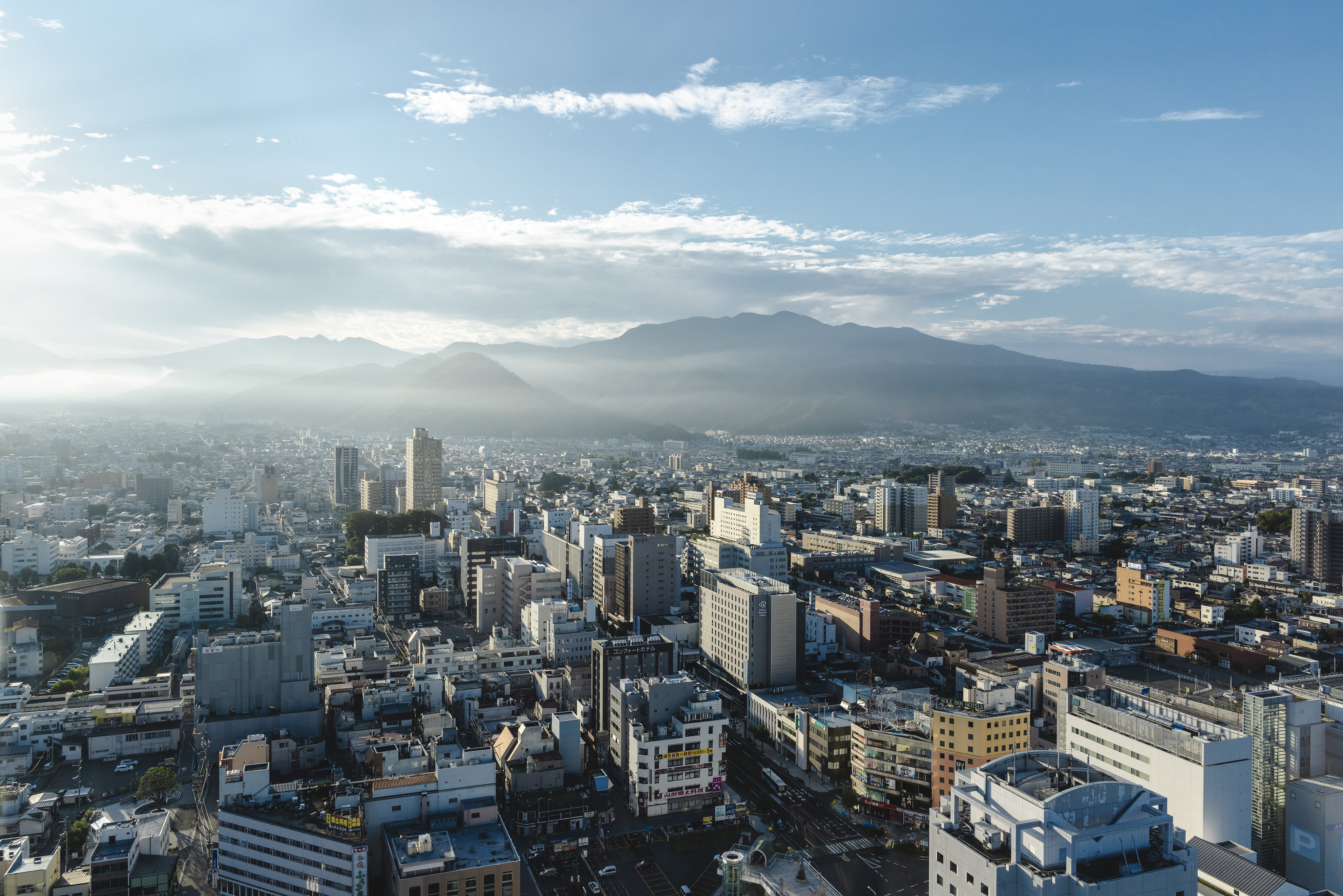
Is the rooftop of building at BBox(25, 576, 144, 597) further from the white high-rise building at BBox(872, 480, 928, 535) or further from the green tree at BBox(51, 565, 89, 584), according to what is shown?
the white high-rise building at BBox(872, 480, 928, 535)

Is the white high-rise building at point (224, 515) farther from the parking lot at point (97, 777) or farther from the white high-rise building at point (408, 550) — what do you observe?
the parking lot at point (97, 777)

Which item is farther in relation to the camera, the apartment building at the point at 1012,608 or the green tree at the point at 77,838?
the apartment building at the point at 1012,608

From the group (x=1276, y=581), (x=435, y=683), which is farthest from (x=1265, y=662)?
(x=435, y=683)

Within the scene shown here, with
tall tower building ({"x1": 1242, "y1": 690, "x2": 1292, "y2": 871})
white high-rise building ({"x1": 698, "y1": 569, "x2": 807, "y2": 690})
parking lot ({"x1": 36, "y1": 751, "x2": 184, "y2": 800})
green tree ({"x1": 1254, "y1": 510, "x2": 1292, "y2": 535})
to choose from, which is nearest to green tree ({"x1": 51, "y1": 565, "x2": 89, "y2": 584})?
parking lot ({"x1": 36, "y1": 751, "x2": 184, "y2": 800})

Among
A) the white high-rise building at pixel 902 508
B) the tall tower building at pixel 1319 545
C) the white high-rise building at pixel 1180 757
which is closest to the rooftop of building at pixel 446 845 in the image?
the white high-rise building at pixel 1180 757

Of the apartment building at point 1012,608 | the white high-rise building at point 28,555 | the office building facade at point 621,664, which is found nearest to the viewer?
the office building facade at point 621,664

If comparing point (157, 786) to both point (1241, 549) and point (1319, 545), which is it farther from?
point (1241, 549)

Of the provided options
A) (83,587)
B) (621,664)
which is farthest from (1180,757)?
(83,587)
